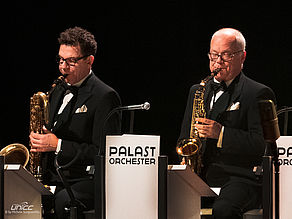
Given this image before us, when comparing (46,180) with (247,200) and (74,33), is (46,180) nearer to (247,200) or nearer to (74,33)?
(74,33)

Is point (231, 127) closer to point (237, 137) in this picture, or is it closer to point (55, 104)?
point (237, 137)

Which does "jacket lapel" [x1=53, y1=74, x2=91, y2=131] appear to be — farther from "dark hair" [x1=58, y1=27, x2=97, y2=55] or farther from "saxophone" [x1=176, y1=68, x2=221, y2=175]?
"saxophone" [x1=176, y1=68, x2=221, y2=175]

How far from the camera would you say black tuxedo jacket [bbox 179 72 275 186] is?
4367 mm

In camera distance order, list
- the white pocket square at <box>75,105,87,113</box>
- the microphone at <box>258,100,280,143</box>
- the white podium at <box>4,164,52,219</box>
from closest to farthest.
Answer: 1. the microphone at <box>258,100,280,143</box>
2. the white podium at <box>4,164,52,219</box>
3. the white pocket square at <box>75,105,87,113</box>

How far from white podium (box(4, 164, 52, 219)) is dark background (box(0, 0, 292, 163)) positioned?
187cm

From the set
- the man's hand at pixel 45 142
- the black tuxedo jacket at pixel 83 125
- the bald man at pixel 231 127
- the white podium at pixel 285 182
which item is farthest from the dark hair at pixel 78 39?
the white podium at pixel 285 182

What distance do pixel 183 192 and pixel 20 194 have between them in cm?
105

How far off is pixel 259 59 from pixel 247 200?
1.59 meters

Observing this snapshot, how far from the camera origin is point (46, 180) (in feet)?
16.1

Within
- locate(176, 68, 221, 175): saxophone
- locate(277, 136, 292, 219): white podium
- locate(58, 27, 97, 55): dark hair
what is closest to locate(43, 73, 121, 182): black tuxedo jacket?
locate(58, 27, 97, 55): dark hair

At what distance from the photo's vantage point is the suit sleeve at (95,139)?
4625 mm

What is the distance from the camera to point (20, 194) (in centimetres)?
382

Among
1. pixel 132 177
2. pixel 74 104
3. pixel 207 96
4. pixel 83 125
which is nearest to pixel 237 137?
pixel 207 96

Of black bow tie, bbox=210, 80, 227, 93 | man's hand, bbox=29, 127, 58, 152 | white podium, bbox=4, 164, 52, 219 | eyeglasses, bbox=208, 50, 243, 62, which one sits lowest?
white podium, bbox=4, 164, 52, 219
